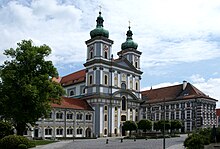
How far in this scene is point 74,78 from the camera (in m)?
85.9

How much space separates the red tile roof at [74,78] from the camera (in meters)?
81.9

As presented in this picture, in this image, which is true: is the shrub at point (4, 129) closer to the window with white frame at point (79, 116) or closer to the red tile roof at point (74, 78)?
the window with white frame at point (79, 116)

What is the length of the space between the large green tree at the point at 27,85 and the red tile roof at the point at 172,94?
153 ft

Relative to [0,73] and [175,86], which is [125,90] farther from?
[0,73]

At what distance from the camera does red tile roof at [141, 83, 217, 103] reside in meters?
82.8

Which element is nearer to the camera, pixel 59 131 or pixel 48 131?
pixel 48 131

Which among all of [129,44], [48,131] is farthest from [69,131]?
[129,44]

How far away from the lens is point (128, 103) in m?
78.4

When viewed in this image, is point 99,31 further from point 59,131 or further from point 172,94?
point 172,94

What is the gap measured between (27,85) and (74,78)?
48.6 metres

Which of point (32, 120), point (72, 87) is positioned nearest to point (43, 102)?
point (32, 120)

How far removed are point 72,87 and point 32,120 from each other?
45.1 meters

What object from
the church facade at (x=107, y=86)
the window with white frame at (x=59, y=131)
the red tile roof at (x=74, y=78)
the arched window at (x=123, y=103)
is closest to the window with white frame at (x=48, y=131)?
the window with white frame at (x=59, y=131)

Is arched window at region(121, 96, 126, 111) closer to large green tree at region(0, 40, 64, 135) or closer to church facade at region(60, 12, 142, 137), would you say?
church facade at region(60, 12, 142, 137)
